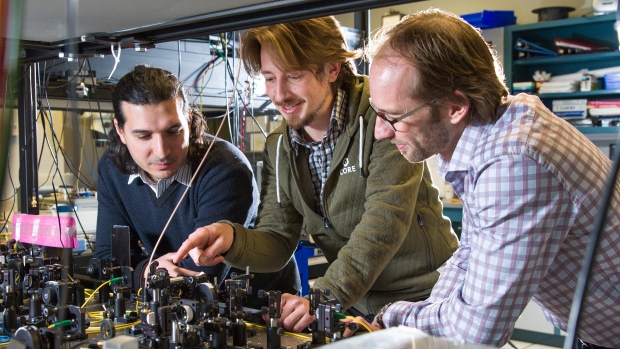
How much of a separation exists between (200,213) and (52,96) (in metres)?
1.09

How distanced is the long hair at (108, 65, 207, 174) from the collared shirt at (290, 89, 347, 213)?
398 mm

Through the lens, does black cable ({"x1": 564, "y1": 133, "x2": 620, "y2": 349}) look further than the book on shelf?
No

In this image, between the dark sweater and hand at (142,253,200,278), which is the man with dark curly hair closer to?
the dark sweater

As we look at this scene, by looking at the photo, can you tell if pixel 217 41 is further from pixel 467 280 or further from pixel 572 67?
pixel 572 67

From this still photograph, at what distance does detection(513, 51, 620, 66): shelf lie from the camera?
4.46 metres

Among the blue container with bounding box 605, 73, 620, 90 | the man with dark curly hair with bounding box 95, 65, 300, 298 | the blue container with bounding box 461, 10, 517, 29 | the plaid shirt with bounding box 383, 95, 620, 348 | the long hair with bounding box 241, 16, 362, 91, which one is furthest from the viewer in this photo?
the blue container with bounding box 461, 10, 517, 29

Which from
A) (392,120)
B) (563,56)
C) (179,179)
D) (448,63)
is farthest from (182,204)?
(563,56)

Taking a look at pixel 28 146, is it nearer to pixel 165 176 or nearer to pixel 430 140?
pixel 165 176

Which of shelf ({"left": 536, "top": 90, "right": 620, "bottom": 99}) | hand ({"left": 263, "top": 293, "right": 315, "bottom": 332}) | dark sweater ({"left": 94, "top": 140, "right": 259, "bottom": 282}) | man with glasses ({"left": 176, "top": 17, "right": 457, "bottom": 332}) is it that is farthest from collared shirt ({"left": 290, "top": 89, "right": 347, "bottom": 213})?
shelf ({"left": 536, "top": 90, "right": 620, "bottom": 99})

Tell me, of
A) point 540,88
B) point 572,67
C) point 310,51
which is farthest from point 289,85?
point 572,67

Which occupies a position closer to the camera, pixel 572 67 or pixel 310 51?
pixel 310 51

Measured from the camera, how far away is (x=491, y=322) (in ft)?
3.63

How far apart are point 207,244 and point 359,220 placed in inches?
15.8

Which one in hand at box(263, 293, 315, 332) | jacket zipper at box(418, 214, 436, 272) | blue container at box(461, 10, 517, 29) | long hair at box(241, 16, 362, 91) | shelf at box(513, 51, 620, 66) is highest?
blue container at box(461, 10, 517, 29)
